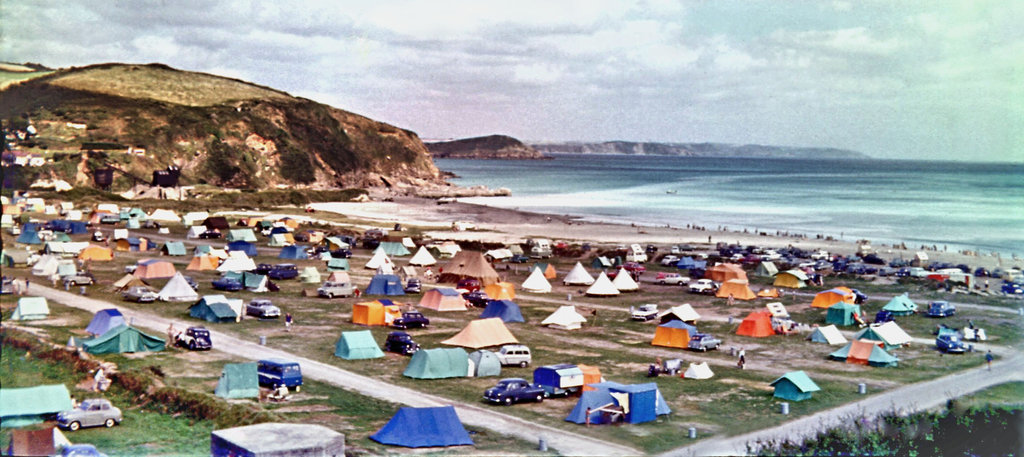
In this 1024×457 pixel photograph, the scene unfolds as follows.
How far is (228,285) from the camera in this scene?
154 ft

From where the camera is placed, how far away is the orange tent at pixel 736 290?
4972 centimetres

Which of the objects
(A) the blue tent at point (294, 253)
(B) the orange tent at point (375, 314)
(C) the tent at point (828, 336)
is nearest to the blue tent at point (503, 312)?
(B) the orange tent at point (375, 314)

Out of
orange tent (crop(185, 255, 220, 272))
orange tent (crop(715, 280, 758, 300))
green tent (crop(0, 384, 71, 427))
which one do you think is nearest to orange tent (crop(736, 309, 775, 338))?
orange tent (crop(715, 280, 758, 300))

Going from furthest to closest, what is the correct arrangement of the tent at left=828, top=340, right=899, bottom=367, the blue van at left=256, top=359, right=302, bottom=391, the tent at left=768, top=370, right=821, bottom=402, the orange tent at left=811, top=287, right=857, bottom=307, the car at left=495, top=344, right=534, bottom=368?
the orange tent at left=811, top=287, right=857, bottom=307 → the tent at left=828, top=340, right=899, bottom=367 → the car at left=495, top=344, right=534, bottom=368 → the tent at left=768, top=370, right=821, bottom=402 → the blue van at left=256, top=359, right=302, bottom=391

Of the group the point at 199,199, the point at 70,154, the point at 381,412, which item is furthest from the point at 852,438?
the point at 70,154

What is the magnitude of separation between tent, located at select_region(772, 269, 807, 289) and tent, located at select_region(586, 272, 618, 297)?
34.8 feet

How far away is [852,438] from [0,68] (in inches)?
1258

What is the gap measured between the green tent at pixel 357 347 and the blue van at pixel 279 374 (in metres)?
4.90

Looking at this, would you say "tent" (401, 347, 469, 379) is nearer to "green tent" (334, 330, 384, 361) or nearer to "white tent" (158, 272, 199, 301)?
"green tent" (334, 330, 384, 361)

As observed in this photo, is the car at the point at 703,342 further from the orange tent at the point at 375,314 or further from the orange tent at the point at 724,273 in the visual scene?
the orange tent at the point at 724,273

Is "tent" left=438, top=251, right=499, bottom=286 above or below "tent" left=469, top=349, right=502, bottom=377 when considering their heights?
above

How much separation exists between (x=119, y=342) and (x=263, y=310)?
8.25 metres

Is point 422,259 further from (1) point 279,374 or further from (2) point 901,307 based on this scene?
(1) point 279,374

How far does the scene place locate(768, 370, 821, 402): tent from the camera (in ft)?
91.0
